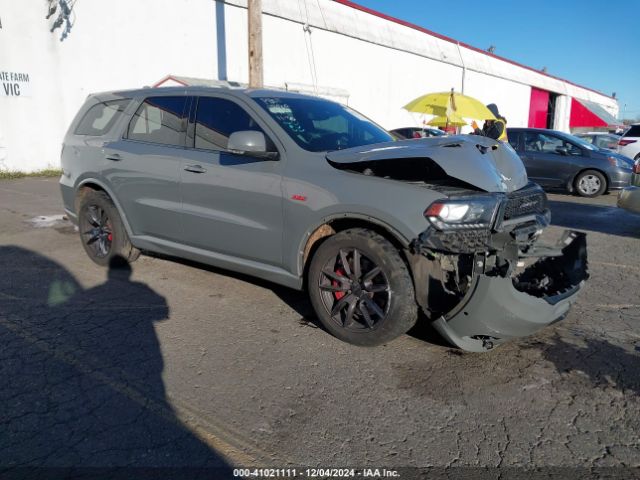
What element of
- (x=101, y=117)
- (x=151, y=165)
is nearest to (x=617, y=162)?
(x=151, y=165)

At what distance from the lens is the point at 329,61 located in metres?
20.9

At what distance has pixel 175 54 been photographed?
1559 centimetres

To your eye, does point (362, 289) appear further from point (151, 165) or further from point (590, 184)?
point (590, 184)

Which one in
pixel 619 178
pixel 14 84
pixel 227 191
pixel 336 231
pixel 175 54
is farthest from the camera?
pixel 175 54

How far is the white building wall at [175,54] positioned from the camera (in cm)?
1329

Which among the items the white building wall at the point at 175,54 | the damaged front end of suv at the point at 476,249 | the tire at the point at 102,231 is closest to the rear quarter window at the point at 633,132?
the white building wall at the point at 175,54

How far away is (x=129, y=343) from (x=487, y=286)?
253 cm

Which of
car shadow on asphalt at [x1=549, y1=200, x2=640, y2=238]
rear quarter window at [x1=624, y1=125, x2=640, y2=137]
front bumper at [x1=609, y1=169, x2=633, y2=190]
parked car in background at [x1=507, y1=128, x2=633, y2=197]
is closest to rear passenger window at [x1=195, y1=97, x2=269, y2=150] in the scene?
car shadow on asphalt at [x1=549, y1=200, x2=640, y2=238]

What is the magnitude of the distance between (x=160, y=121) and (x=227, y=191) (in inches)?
50.6

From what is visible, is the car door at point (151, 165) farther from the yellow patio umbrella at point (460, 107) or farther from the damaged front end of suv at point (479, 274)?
the yellow patio umbrella at point (460, 107)

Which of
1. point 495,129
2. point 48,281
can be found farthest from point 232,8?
point 48,281

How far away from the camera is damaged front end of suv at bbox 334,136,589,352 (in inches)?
119

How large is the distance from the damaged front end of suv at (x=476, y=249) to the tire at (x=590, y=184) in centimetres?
828

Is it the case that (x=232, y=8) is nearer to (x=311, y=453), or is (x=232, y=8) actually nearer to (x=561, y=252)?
(x=561, y=252)
